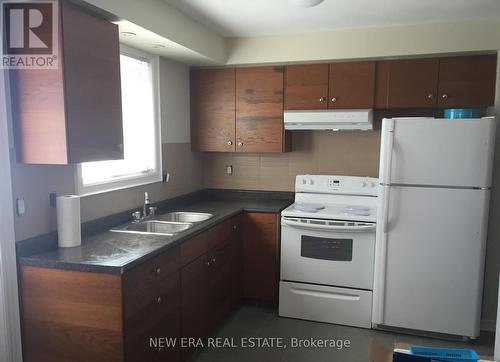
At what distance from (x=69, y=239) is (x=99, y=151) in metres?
0.52

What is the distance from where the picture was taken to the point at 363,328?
10.4ft

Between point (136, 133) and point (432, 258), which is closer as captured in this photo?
point (432, 258)

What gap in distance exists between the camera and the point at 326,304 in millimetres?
3213

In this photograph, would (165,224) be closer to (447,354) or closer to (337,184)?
(337,184)

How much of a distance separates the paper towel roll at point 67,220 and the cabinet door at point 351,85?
224 centimetres

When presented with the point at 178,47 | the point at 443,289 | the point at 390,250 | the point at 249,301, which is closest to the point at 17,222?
the point at 178,47

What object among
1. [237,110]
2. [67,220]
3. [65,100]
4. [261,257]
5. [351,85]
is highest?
[351,85]

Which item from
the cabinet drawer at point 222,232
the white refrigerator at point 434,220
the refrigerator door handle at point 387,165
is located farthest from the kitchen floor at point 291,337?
the refrigerator door handle at point 387,165

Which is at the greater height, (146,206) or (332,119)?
(332,119)

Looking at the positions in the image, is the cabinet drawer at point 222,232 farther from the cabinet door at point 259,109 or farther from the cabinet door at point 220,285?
the cabinet door at point 259,109

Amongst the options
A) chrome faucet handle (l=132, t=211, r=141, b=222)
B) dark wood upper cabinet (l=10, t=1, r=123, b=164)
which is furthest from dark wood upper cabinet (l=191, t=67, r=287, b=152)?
dark wood upper cabinet (l=10, t=1, r=123, b=164)

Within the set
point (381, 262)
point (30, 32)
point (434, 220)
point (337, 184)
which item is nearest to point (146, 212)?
point (30, 32)

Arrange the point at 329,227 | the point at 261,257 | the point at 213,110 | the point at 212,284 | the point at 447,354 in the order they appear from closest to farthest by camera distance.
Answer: the point at 447,354, the point at 212,284, the point at 329,227, the point at 261,257, the point at 213,110

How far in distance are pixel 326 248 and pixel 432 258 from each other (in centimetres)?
78
